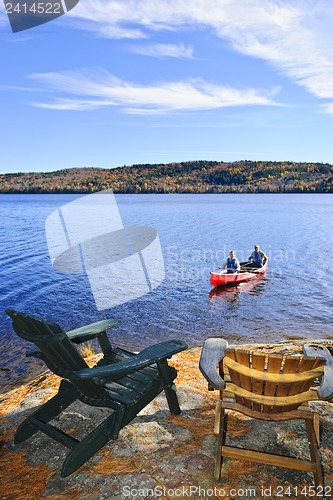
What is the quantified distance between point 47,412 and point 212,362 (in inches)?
78.1

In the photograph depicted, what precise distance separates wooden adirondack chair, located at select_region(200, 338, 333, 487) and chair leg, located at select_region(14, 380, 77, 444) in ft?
5.35

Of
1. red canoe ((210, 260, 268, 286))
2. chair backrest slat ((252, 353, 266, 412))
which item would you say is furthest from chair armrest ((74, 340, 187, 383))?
red canoe ((210, 260, 268, 286))

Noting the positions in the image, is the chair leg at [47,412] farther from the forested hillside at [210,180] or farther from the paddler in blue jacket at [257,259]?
the forested hillside at [210,180]

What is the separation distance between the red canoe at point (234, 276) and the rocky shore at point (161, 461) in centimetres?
1421

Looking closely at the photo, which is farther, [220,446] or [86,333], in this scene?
[86,333]

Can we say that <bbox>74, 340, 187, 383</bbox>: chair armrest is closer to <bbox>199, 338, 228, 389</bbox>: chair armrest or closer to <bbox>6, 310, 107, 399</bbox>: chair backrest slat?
<bbox>6, 310, 107, 399</bbox>: chair backrest slat

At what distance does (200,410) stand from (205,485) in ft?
4.50

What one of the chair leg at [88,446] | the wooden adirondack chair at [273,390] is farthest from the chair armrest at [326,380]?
the chair leg at [88,446]

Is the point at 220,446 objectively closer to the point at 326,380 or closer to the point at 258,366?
the point at 258,366

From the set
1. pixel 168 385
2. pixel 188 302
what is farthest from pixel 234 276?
pixel 168 385

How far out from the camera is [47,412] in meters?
4.19

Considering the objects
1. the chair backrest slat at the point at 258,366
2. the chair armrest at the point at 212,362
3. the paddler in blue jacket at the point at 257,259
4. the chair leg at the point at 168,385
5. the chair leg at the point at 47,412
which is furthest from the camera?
the paddler in blue jacket at the point at 257,259

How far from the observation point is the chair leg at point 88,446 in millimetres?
3473

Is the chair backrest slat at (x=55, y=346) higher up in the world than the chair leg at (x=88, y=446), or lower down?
higher up
